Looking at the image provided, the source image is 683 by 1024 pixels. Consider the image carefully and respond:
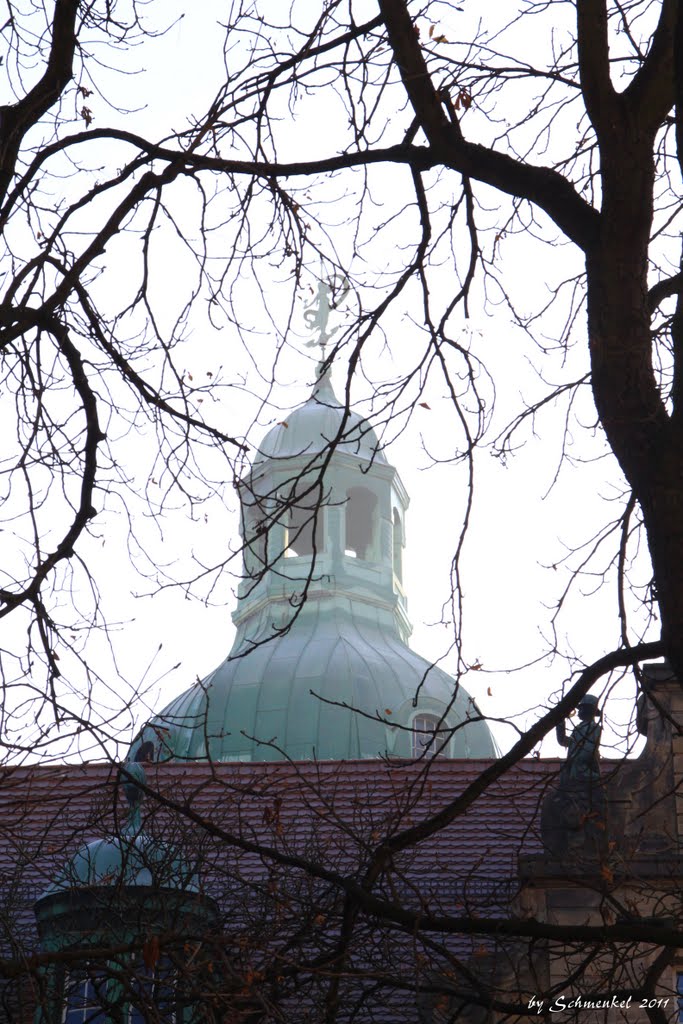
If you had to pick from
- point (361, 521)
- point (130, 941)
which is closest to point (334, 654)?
point (361, 521)

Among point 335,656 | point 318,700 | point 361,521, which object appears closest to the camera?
point 318,700

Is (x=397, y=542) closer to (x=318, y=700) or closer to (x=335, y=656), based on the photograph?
(x=335, y=656)

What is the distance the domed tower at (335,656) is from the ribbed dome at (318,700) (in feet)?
0.08

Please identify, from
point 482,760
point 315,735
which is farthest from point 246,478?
point 315,735

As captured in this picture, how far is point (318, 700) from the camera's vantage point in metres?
26.0

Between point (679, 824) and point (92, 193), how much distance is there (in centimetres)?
1021

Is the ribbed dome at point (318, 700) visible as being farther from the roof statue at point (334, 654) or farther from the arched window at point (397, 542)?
the arched window at point (397, 542)

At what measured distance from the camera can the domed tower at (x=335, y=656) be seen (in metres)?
26.1

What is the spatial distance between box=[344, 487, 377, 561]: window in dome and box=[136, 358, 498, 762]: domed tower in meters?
0.02

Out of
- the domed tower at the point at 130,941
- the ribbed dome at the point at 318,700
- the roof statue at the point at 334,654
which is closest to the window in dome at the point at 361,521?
the roof statue at the point at 334,654

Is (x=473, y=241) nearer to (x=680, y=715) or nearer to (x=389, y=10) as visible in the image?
(x=389, y=10)

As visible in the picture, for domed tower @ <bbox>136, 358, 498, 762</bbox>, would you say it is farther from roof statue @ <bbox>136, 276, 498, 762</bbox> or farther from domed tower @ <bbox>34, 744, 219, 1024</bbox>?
domed tower @ <bbox>34, 744, 219, 1024</bbox>

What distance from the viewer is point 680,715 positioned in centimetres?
1539

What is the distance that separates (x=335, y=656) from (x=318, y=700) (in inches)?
108
